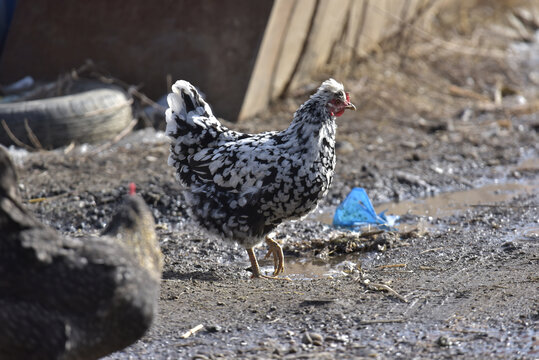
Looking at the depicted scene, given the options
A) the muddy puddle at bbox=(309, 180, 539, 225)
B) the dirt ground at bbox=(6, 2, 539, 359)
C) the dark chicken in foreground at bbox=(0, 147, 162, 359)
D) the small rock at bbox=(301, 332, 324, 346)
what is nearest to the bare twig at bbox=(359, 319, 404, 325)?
the dirt ground at bbox=(6, 2, 539, 359)

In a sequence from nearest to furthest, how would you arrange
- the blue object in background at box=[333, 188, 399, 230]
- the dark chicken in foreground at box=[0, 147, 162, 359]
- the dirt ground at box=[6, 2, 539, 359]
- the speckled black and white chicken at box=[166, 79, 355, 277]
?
the dark chicken in foreground at box=[0, 147, 162, 359]
the dirt ground at box=[6, 2, 539, 359]
the speckled black and white chicken at box=[166, 79, 355, 277]
the blue object in background at box=[333, 188, 399, 230]

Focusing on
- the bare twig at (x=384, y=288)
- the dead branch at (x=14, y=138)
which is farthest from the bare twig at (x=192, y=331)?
the dead branch at (x=14, y=138)

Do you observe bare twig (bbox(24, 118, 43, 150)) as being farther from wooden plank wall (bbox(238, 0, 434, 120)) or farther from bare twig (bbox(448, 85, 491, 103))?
bare twig (bbox(448, 85, 491, 103))

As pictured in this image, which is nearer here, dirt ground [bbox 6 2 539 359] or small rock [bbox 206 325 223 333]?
dirt ground [bbox 6 2 539 359]

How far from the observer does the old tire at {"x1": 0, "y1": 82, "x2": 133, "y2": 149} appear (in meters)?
7.14

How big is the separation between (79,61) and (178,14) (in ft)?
4.42

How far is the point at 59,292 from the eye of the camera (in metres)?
2.77

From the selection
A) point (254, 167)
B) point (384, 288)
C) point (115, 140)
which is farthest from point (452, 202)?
point (115, 140)

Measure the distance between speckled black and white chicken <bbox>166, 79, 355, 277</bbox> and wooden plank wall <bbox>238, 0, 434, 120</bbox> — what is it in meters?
3.10

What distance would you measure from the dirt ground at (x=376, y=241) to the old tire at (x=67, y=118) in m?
0.20

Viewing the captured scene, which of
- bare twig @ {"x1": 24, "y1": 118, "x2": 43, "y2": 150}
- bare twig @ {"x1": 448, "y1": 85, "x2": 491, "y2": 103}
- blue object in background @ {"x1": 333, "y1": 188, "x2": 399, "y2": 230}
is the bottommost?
bare twig @ {"x1": 24, "y1": 118, "x2": 43, "y2": 150}

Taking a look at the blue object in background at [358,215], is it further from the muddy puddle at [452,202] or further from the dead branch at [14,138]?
the dead branch at [14,138]

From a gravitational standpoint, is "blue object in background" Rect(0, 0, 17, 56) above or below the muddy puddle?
above

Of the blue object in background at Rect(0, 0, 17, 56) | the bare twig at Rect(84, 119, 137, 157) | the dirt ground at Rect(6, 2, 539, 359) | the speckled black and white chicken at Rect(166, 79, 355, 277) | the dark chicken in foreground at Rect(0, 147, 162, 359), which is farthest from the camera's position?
the blue object in background at Rect(0, 0, 17, 56)
